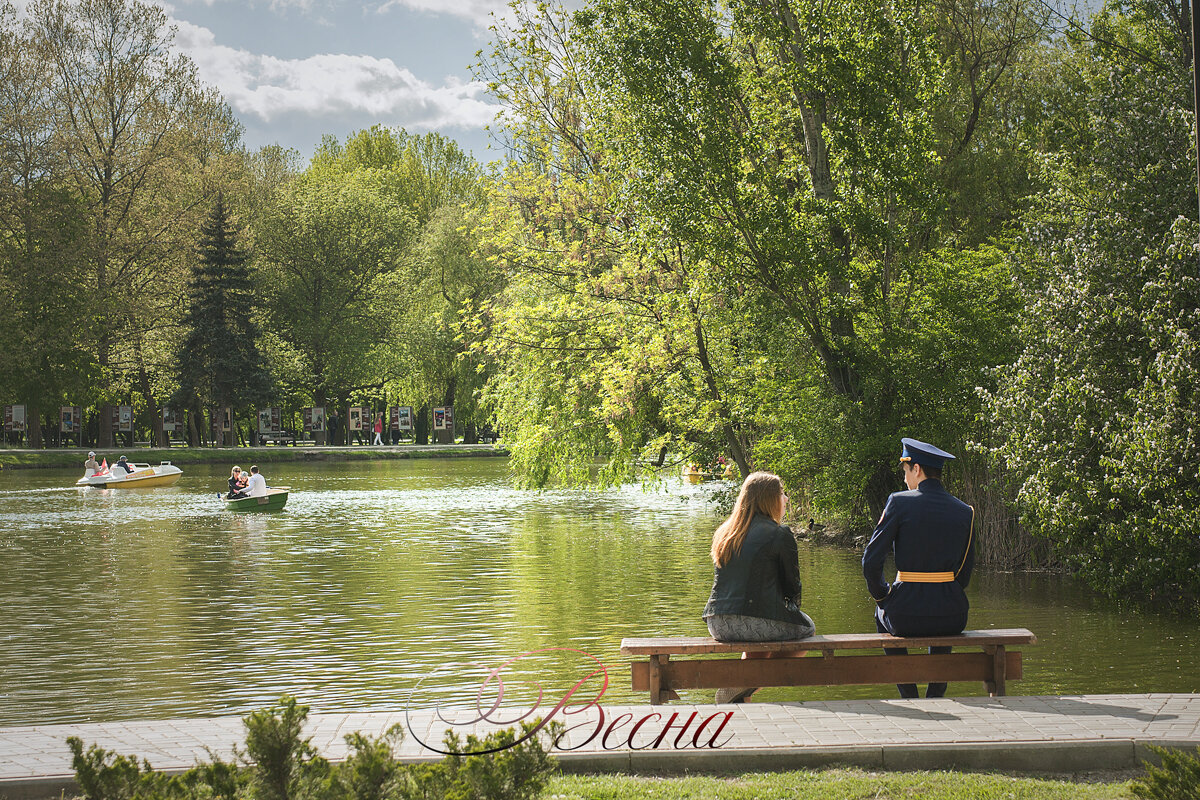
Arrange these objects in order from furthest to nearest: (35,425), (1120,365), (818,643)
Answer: (35,425), (1120,365), (818,643)

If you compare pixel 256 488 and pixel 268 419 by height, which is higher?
pixel 268 419

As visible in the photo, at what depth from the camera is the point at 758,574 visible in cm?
799

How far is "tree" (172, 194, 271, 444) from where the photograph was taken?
6419 cm

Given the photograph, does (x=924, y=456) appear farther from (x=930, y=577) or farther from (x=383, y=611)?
(x=383, y=611)

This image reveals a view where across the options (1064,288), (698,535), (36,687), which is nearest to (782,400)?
(698,535)

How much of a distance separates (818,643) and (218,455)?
61116mm

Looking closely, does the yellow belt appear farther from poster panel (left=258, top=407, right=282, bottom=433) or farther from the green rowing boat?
poster panel (left=258, top=407, right=282, bottom=433)

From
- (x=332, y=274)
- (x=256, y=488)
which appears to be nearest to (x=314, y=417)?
(x=332, y=274)

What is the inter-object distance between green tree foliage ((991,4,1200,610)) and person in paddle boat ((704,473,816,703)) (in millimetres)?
7231

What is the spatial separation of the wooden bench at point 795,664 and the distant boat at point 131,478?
4181 cm

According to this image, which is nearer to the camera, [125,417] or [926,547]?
[926,547]

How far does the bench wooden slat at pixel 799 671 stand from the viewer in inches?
311

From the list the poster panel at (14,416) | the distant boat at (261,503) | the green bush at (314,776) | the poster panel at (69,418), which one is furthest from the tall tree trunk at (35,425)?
the green bush at (314,776)

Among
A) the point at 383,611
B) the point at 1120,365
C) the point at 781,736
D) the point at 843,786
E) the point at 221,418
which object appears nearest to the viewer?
the point at 843,786
